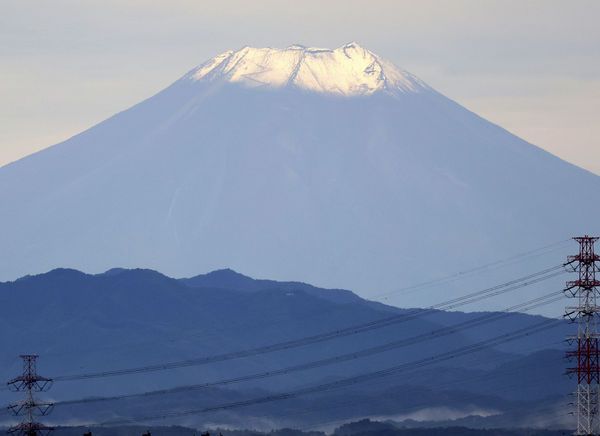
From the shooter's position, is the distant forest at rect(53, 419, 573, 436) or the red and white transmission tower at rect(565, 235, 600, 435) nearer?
the red and white transmission tower at rect(565, 235, 600, 435)

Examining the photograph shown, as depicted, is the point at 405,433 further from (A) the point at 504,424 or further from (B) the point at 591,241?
(B) the point at 591,241

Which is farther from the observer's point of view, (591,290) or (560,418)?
(560,418)

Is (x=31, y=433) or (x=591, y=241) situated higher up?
(x=591, y=241)

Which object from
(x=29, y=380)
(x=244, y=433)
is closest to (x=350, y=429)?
(x=244, y=433)

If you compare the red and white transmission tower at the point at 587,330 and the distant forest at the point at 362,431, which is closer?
the red and white transmission tower at the point at 587,330

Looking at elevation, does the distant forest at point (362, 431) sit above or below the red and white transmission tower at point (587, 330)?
above

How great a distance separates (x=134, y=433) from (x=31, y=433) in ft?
342

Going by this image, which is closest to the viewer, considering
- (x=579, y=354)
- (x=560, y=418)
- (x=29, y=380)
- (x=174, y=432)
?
(x=579, y=354)

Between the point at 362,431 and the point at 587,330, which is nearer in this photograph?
the point at 587,330

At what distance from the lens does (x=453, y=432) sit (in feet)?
545

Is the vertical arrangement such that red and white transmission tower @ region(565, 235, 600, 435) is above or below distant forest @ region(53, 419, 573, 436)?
below

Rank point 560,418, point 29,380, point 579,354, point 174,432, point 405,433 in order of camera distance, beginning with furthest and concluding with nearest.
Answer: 1. point 560,418
2. point 174,432
3. point 405,433
4. point 29,380
5. point 579,354

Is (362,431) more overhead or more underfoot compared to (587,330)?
more overhead

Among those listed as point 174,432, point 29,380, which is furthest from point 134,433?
point 29,380
